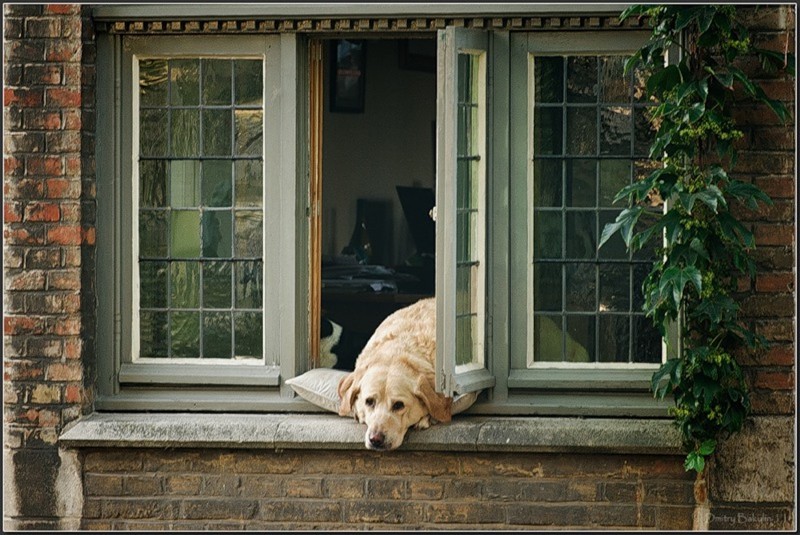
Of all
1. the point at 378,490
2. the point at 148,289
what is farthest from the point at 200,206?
the point at 378,490

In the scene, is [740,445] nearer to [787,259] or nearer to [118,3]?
[787,259]

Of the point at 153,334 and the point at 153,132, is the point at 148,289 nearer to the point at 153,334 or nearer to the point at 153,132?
the point at 153,334

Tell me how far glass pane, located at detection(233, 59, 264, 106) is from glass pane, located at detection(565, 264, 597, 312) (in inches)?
66.5

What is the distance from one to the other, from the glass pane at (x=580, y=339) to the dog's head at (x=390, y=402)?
0.64 meters

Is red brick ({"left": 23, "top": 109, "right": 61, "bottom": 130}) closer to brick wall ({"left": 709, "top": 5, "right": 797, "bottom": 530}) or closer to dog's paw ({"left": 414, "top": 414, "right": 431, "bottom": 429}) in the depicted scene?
dog's paw ({"left": 414, "top": 414, "right": 431, "bottom": 429})

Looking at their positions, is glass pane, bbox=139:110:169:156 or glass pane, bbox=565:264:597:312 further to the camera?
glass pane, bbox=139:110:169:156

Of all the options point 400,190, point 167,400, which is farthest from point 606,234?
point 400,190

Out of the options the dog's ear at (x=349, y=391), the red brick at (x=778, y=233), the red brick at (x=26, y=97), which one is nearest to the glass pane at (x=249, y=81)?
the red brick at (x=26, y=97)

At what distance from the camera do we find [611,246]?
5.88 meters

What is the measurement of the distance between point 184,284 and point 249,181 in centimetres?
59

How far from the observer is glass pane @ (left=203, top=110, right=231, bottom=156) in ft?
19.6

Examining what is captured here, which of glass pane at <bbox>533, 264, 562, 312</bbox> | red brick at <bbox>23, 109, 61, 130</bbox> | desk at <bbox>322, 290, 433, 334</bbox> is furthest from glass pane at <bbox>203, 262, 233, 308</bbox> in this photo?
desk at <bbox>322, 290, 433, 334</bbox>

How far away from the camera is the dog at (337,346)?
21.2 ft

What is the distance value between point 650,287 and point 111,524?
8.95 ft
